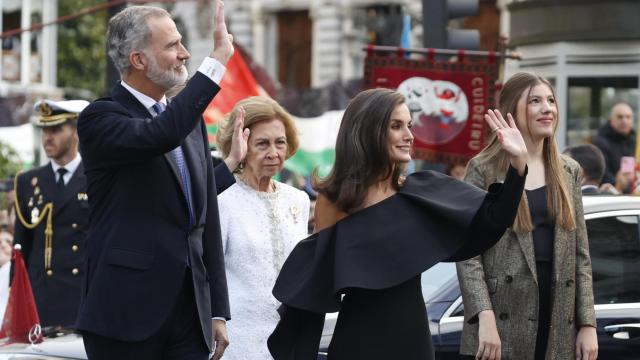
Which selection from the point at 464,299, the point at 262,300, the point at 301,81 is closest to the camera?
the point at 464,299

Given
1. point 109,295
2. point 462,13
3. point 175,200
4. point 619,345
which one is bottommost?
point 619,345

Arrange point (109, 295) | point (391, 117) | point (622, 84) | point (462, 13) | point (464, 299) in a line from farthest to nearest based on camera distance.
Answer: point (622, 84), point (462, 13), point (464, 299), point (391, 117), point (109, 295)

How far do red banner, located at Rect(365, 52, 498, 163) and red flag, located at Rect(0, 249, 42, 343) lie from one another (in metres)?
4.17

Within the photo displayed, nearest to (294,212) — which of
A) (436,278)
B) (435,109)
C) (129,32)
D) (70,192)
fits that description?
(436,278)

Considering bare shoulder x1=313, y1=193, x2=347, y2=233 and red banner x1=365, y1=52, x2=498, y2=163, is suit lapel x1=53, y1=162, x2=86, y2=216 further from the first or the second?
bare shoulder x1=313, y1=193, x2=347, y2=233

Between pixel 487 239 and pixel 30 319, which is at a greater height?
pixel 487 239

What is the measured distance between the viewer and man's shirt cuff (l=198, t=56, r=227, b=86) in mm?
4395

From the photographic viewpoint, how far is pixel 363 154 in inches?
186

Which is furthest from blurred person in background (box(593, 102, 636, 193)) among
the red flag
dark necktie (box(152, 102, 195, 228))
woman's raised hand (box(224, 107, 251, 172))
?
dark necktie (box(152, 102, 195, 228))

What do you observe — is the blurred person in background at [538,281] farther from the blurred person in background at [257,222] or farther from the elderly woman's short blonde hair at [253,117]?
the elderly woman's short blonde hair at [253,117]

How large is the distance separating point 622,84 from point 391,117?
1031cm

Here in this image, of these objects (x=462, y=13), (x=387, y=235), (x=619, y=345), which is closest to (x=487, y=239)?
(x=387, y=235)

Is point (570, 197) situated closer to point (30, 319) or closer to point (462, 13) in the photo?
point (30, 319)

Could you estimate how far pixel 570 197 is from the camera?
5453mm
